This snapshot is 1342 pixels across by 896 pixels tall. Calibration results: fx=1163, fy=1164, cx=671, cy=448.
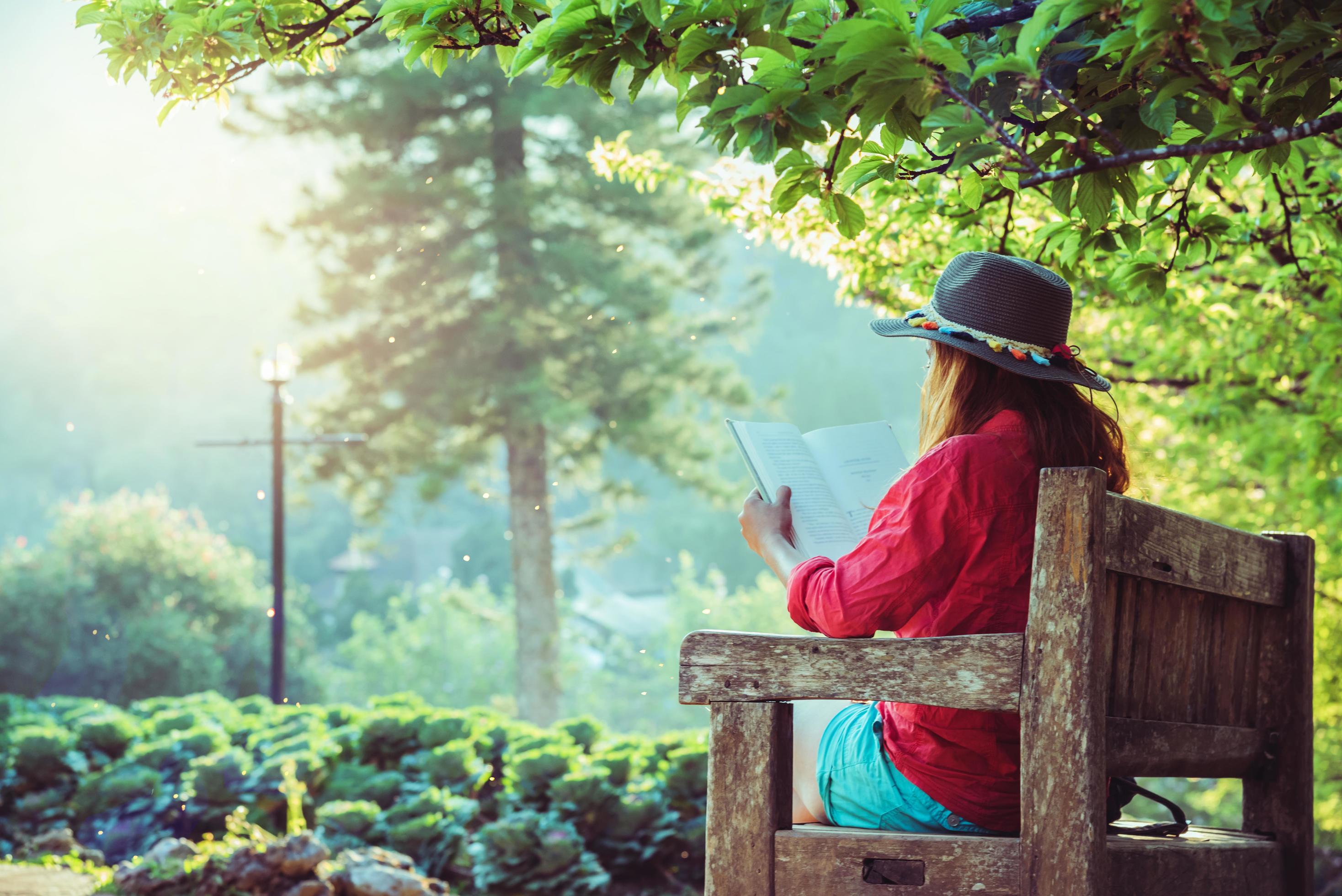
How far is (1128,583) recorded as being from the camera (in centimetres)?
148

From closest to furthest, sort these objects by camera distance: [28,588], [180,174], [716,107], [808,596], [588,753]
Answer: [716,107] < [808,596] < [588,753] < [28,588] < [180,174]

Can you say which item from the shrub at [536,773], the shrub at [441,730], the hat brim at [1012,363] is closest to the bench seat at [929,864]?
the hat brim at [1012,363]

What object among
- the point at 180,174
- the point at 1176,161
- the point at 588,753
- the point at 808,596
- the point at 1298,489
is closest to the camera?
the point at 808,596

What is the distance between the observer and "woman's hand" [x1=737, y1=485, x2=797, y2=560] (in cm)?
183

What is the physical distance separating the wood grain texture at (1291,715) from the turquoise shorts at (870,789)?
61 centimetres

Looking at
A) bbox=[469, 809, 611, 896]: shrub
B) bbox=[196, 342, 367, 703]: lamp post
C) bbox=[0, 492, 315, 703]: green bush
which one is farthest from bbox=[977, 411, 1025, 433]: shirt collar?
bbox=[0, 492, 315, 703]: green bush

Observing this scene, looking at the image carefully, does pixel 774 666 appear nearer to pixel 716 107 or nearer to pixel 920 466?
pixel 920 466

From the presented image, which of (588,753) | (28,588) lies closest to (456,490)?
(28,588)

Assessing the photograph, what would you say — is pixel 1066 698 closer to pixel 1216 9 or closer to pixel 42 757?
pixel 1216 9

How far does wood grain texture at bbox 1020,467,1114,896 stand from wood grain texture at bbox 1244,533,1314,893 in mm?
684

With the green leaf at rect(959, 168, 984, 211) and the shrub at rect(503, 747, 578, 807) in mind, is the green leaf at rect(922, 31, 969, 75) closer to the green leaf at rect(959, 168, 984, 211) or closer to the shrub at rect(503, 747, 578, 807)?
the green leaf at rect(959, 168, 984, 211)

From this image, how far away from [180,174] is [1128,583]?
78.2ft

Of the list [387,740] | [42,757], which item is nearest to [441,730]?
[387,740]

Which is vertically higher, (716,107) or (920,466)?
(716,107)
